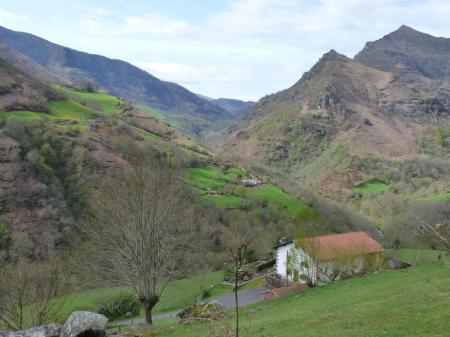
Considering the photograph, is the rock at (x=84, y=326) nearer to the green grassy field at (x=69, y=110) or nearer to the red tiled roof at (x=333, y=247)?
the red tiled roof at (x=333, y=247)

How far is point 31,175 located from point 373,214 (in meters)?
123

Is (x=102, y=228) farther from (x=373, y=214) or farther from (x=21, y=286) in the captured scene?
(x=373, y=214)

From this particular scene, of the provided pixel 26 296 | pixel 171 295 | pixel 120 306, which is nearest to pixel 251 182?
pixel 171 295

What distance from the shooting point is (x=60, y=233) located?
261 ft

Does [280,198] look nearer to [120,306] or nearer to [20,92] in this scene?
[120,306]

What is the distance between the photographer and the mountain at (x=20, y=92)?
411ft

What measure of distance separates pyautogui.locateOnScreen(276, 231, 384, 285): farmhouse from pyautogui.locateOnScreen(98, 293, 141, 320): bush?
65.0ft

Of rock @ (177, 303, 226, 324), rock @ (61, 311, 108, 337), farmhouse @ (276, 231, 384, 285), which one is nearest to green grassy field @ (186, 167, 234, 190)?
farmhouse @ (276, 231, 384, 285)

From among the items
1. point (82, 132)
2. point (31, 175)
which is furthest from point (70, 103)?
point (31, 175)

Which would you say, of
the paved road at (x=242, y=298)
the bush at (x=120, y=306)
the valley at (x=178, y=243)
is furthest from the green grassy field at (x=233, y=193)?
the bush at (x=120, y=306)

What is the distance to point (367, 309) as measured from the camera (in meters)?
23.9

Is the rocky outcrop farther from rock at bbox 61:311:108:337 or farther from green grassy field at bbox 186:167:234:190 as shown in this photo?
green grassy field at bbox 186:167:234:190

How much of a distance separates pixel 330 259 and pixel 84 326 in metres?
32.9

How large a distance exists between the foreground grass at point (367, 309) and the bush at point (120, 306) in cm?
2187
